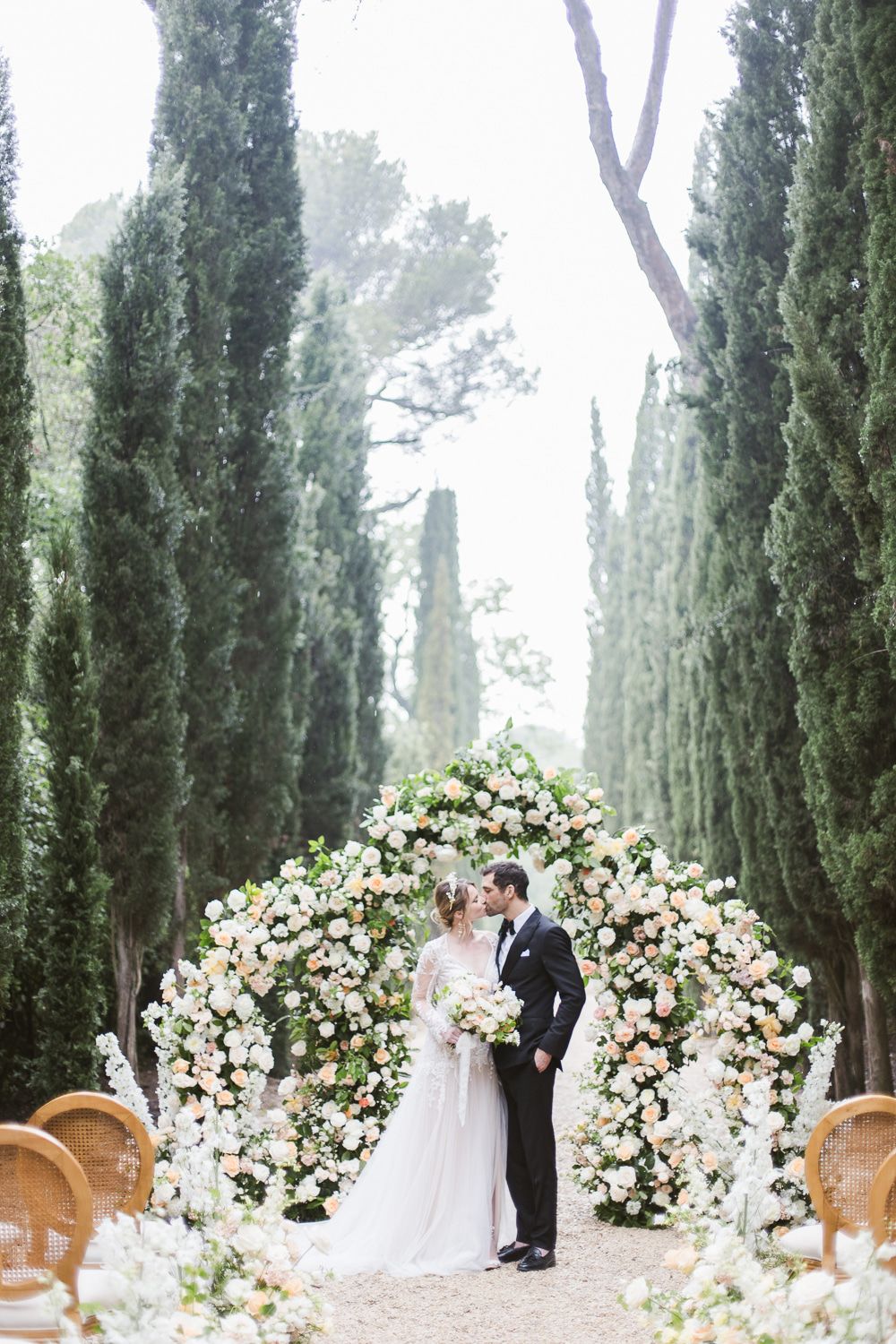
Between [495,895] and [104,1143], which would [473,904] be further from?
[104,1143]

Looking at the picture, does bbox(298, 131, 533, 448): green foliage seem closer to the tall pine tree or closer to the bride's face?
the tall pine tree

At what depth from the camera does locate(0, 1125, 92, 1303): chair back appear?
132 inches

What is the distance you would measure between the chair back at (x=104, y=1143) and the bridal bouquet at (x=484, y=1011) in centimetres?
193

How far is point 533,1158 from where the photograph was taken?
5.68 meters

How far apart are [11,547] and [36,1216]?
4.20 m

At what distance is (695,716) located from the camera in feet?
44.7

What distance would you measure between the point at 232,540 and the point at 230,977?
5.34 metres

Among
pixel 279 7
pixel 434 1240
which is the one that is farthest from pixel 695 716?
pixel 434 1240

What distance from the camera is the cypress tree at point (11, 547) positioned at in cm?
653

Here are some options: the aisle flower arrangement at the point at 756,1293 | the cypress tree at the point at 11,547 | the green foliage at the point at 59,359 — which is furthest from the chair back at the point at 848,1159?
the green foliage at the point at 59,359

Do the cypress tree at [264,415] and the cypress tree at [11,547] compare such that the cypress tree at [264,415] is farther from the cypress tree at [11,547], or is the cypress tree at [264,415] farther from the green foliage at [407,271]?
the green foliage at [407,271]

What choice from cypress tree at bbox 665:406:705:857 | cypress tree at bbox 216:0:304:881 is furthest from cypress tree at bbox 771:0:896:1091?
cypress tree at bbox 665:406:705:857

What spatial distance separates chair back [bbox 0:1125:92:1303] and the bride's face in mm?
2866

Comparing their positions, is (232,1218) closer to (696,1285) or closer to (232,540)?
(696,1285)
